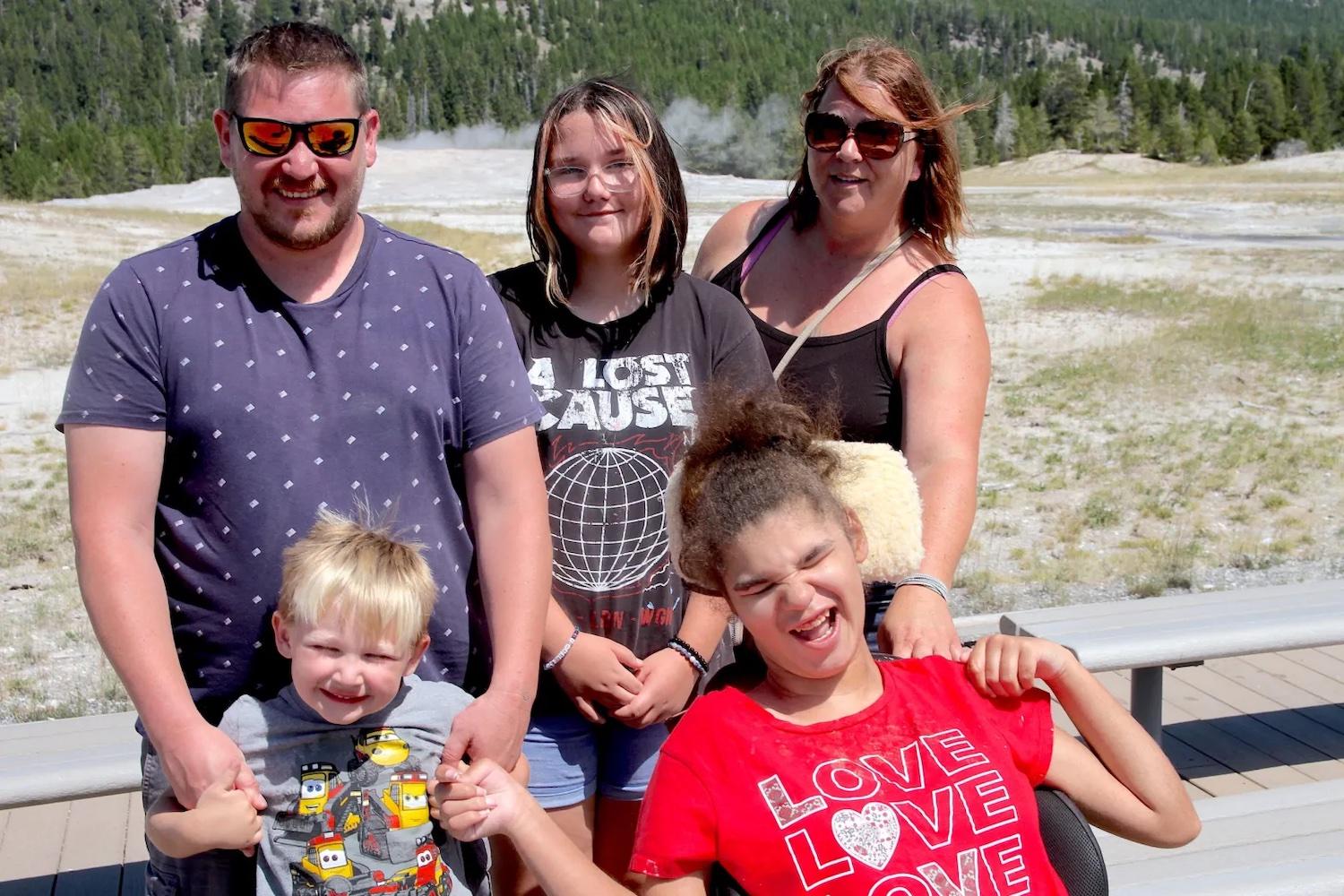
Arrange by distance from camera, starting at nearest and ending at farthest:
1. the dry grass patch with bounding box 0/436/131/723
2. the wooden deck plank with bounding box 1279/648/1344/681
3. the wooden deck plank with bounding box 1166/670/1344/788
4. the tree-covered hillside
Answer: the wooden deck plank with bounding box 1166/670/1344/788 → the wooden deck plank with bounding box 1279/648/1344/681 → the dry grass patch with bounding box 0/436/131/723 → the tree-covered hillside

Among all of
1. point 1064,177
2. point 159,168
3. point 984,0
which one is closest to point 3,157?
point 159,168

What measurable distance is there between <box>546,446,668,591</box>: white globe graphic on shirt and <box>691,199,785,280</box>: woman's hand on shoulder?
2.55 feet

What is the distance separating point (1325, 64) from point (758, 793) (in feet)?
327

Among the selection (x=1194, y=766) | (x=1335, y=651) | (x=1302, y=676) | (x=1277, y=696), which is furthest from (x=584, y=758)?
(x=1335, y=651)

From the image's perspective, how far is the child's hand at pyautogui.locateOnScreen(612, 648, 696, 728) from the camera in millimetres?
2607

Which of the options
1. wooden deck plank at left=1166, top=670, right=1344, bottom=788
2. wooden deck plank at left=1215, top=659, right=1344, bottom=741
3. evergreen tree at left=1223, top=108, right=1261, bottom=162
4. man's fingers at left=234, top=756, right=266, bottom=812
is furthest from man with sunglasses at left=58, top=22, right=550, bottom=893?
evergreen tree at left=1223, top=108, right=1261, bottom=162

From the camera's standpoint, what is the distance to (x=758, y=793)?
6.61 feet

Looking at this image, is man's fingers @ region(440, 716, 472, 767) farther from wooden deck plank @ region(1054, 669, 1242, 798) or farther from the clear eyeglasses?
wooden deck plank @ region(1054, 669, 1242, 798)

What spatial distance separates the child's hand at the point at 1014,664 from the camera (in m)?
2.16

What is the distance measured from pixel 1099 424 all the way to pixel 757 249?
867 cm

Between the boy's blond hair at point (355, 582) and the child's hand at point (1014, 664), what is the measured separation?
36.9 inches

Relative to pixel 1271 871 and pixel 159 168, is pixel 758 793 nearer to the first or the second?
pixel 1271 871

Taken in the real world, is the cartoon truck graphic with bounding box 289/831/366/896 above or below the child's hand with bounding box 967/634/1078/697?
below

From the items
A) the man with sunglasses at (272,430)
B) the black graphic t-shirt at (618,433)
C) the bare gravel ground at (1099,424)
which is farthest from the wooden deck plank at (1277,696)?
the man with sunglasses at (272,430)
